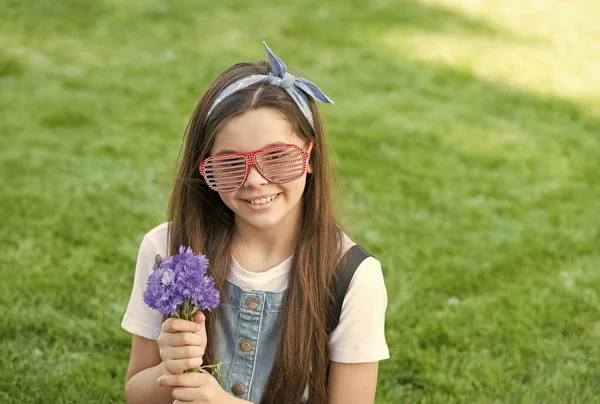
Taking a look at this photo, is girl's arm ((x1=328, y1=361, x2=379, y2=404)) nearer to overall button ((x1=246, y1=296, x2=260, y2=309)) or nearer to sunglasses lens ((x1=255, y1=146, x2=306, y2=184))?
overall button ((x1=246, y1=296, x2=260, y2=309))

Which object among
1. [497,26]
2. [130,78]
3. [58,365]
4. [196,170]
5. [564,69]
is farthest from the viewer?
[497,26]

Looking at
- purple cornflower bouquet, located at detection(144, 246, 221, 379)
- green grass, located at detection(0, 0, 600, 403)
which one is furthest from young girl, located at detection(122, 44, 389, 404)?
green grass, located at detection(0, 0, 600, 403)

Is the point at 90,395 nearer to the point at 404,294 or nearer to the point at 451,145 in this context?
the point at 404,294

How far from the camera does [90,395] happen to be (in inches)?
129

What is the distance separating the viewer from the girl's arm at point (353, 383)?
259 centimetres

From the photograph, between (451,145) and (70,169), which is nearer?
(70,169)

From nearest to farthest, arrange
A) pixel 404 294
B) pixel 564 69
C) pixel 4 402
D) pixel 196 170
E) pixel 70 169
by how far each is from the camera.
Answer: pixel 196 170 → pixel 4 402 → pixel 404 294 → pixel 70 169 → pixel 564 69

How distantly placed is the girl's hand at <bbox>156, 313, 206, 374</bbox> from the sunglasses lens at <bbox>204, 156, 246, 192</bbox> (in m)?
0.44

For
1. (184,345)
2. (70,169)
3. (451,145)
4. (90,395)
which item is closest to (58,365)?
(90,395)

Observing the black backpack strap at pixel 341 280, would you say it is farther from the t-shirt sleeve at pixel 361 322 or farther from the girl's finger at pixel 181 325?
the girl's finger at pixel 181 325

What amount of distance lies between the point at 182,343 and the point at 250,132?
0.64 metres

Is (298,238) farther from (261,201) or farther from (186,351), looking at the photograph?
(186,351)

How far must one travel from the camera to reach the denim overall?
8.56ft

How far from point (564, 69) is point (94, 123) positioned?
4136mm
